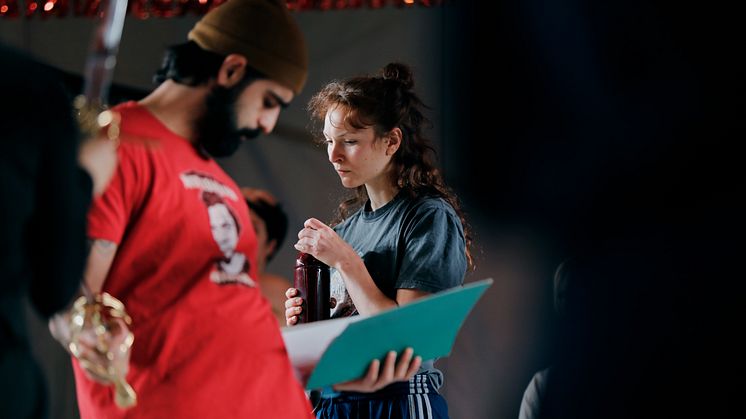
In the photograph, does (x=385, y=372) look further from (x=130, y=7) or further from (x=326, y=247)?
(x=130, y=7)

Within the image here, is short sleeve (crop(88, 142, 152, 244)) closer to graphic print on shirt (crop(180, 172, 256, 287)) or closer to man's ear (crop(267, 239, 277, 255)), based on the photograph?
graphic print on shirt (crop(180, 172, 256, 287))

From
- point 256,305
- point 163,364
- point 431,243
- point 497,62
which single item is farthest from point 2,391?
point 497,62

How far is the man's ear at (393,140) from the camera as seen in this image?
1.44m

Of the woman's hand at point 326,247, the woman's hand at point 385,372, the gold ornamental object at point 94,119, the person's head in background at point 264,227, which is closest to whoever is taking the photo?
the gold ornamental object at point 94,119

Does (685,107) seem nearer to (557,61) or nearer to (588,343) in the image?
(557,61)

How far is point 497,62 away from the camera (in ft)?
7.05

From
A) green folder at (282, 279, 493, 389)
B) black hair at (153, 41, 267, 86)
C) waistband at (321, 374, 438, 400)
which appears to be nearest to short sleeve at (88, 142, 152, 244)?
black hair at (153, 41, 267, 86)

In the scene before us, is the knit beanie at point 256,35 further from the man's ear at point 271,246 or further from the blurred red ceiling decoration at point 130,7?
the blurred red ceiling decoration at point 130,7

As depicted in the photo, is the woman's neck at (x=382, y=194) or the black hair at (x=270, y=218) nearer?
the black hair at (x=270, y=218)

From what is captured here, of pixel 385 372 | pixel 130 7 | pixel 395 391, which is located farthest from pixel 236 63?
pixel 130 7

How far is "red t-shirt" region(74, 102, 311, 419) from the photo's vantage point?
0.84 meters

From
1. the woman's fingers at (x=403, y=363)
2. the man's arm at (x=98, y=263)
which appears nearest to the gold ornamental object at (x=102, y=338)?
the man's arm at (x=98, y=263)

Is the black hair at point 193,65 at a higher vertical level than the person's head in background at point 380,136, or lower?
higher

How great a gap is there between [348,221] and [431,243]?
26 centimetres
